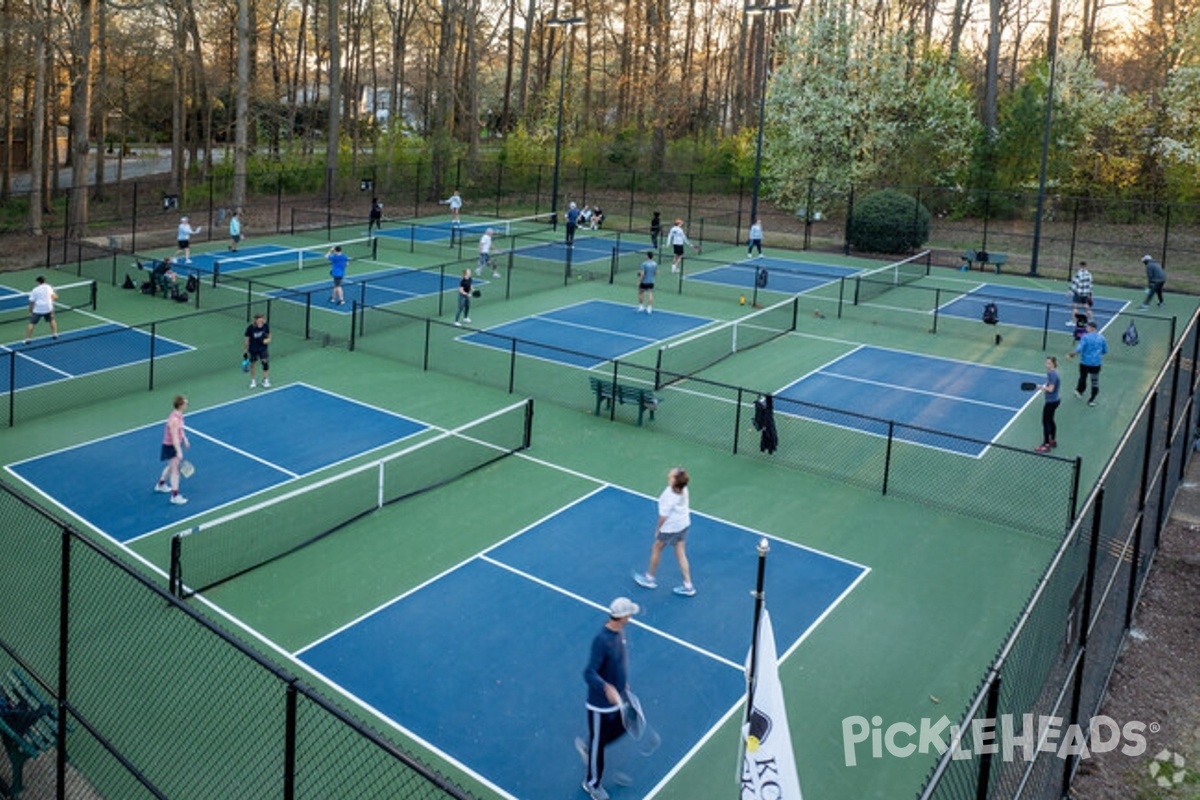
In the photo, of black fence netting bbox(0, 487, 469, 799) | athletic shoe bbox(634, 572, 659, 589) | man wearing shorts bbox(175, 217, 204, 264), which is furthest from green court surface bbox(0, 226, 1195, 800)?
man wearing shorts bbox(175, 217, 204, 264)

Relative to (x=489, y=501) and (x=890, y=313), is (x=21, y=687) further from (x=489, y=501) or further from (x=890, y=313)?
(x=890, y=313)

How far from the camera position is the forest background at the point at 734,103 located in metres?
46.0

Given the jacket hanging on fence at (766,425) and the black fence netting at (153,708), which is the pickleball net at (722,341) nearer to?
the jacket hanging on fence at (766,425)

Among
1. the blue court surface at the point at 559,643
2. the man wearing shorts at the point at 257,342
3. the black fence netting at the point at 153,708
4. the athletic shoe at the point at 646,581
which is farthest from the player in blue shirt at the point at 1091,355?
the black fence netting at the point at 153,708

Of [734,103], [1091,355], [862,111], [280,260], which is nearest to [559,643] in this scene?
[1091,355]

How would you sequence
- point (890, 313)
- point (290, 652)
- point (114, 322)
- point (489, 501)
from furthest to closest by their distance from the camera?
point (890, 313)
point (114, 322)
point (489, 501)
point (290, 652)

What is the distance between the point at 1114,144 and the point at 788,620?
47.0 metres

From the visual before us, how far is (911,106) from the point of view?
5072 cm

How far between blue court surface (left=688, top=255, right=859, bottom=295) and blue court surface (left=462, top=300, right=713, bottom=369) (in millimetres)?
5184

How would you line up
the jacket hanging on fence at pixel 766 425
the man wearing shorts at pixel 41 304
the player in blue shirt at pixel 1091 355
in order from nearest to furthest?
1. the jacket hanging on fence at pixel 766 425
2. the player in blue shirt at pixel 1091 355
3. the man wearing shorts at pixel 41 304

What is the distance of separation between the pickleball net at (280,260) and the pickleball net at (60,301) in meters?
4.21

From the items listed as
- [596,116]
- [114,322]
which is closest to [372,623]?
[114,322]

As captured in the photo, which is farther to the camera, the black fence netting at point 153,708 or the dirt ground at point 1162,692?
the dirt ground at point 1162,692

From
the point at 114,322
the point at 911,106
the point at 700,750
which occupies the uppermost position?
the point at 911,106
